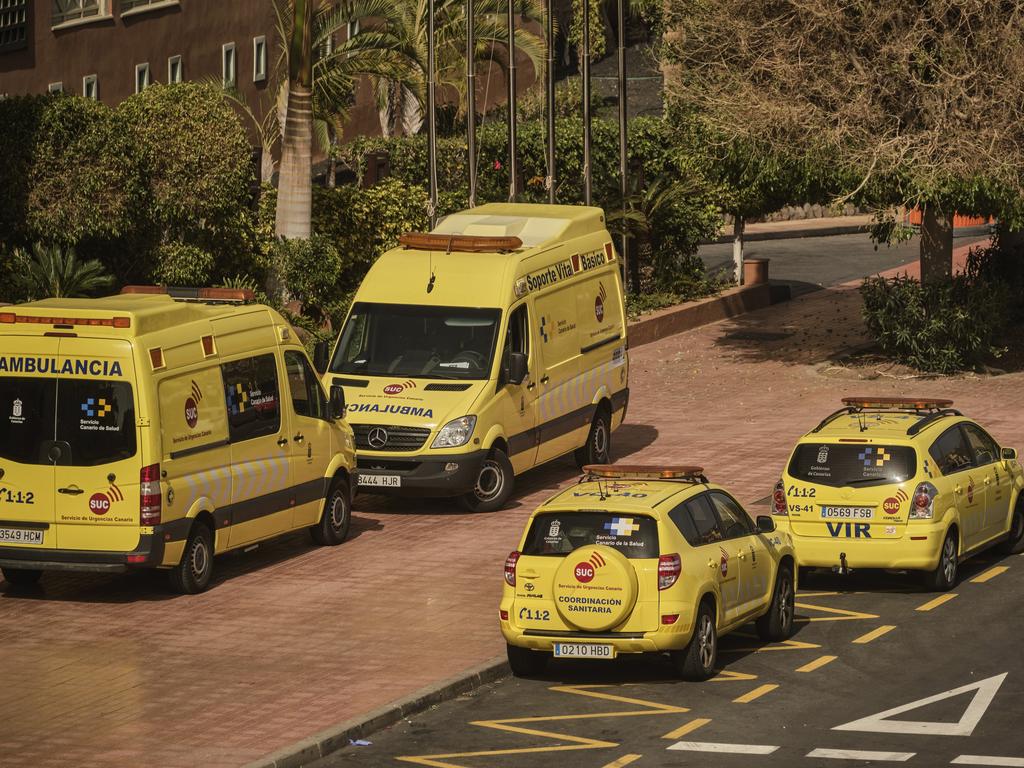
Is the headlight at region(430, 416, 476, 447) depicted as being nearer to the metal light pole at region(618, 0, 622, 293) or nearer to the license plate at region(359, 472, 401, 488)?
the license plate at region(359, 472, 401, 488)

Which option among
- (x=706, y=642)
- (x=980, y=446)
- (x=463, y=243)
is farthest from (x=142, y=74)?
(x=706, y=642)

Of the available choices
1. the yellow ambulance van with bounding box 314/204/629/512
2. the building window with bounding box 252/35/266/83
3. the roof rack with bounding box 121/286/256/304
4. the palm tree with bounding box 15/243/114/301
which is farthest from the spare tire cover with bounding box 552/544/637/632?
the building window with bounding box 252/35/266/83

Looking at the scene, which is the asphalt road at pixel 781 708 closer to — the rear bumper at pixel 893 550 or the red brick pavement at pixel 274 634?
the rear bumper at pixel 893 550

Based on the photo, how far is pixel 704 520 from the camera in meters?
16.0

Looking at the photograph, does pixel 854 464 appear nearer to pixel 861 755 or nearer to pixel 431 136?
pixel 861 755

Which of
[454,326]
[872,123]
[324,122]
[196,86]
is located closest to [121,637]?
[454,326]

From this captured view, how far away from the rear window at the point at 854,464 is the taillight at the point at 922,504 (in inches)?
7.4

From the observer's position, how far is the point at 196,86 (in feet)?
101

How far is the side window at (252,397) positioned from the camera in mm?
19312

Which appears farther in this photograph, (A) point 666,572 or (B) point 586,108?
(B) point 586,108

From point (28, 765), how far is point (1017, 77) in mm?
20924

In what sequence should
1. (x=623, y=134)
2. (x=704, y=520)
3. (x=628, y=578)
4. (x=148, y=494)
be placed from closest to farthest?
(x=628, y=578), (x=704, y=520), (x=148, y=494), (x=623, y=134)

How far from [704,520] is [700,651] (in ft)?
3.75

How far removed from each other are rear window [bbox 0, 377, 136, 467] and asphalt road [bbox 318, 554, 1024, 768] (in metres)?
3.71
